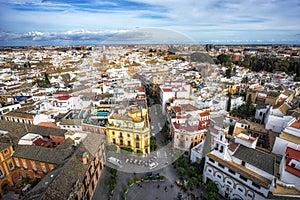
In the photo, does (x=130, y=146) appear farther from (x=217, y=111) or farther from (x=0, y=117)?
(x=0, y=117)

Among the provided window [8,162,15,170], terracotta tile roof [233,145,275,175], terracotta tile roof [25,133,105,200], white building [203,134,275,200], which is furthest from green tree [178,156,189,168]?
window [8,162,15,170]

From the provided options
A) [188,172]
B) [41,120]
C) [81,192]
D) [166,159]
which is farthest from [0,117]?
[188,172]

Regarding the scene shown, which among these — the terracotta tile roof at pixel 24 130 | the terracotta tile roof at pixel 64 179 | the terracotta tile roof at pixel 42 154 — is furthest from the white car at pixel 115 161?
the terracotta tile roof at pixel 24 130

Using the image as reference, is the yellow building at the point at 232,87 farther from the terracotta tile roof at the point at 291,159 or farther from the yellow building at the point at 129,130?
the yellow building at the point at 129,130

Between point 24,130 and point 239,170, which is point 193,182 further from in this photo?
point 24,130

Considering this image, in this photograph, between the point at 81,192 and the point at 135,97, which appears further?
the point at 135,97

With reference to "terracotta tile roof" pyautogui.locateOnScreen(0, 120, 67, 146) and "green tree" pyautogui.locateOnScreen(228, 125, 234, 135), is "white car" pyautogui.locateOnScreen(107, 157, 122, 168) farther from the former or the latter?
"green tree" pyautogui.locateOnScreen(228, 125, 234, 135)
